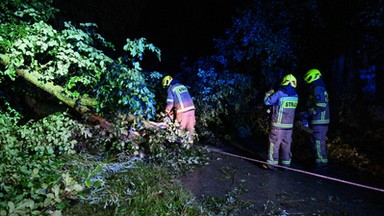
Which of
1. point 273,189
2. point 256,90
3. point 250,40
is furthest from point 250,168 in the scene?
point 250,40

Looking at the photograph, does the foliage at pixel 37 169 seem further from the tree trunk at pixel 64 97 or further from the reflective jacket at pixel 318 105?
the reflective jacket at pixel 318 105

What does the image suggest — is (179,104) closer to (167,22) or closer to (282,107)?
(282,107)

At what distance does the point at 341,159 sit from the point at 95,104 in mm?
5449

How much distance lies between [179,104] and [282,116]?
2117 millimetres

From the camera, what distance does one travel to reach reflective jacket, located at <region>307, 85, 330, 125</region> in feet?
16.9

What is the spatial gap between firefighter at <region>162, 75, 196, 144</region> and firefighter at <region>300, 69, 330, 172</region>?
8.01ft

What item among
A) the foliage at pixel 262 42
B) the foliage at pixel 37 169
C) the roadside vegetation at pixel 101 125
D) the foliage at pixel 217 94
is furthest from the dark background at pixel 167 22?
the foliage at pixel 37 169

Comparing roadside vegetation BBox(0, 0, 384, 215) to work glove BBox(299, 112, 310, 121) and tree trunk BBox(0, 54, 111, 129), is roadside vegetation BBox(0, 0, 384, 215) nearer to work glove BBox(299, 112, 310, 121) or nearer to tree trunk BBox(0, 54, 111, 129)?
tree trunk BBox(0, 54, 111, 129)

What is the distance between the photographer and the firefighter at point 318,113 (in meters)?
5.16

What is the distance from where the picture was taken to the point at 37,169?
2602 millimetres

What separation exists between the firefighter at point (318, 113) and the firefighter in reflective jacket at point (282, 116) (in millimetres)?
460

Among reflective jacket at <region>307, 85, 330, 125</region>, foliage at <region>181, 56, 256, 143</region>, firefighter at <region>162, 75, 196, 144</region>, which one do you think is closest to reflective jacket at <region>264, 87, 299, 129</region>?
reflective jacket at <region>307, 85, 330, 125</region>

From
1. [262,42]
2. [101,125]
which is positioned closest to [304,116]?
[262,42]

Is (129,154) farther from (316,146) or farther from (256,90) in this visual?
(256,90)
